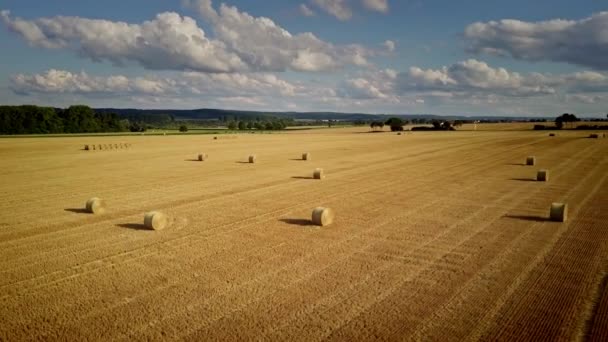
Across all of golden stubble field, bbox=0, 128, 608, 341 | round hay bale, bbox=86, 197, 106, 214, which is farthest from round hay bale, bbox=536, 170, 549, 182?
round hay bale, bbox=86, 197, 106, 214

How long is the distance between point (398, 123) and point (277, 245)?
138 m

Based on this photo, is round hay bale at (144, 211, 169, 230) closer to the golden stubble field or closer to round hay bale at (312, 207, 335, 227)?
the golden stubble field

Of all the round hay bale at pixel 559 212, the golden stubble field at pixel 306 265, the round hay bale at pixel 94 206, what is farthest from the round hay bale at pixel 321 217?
the round hay bale at pixel 94 206

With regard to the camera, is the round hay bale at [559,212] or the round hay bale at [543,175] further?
the round hay bale at [543,175]

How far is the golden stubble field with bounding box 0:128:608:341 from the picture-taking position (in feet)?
27.0

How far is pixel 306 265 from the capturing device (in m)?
11.4

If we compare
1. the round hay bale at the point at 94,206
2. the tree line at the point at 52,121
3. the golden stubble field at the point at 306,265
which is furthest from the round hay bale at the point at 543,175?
the tree line at the point at 52,121

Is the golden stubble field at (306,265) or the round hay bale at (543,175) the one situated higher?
the round hay bale at (543,175)

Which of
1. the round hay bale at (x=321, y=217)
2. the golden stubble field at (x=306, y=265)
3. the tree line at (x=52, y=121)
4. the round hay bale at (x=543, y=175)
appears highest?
the tree line at (x=52, y=121)

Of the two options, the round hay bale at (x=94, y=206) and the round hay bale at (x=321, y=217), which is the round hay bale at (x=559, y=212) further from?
the round hay bale at (x=94, y=206)

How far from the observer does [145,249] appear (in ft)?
42.7

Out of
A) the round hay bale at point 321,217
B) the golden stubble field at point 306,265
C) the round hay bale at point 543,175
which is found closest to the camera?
the golden stubble field at point 306,265

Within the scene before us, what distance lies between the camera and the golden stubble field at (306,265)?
27.0 ft

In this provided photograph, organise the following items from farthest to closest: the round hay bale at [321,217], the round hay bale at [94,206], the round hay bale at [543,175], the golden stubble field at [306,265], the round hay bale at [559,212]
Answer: the round hay bale at [543,175], the round hay bale at [94,206], the round hay bale at [559,212], the round hay bale at [321,217], the golden stubble field at [306,265]
